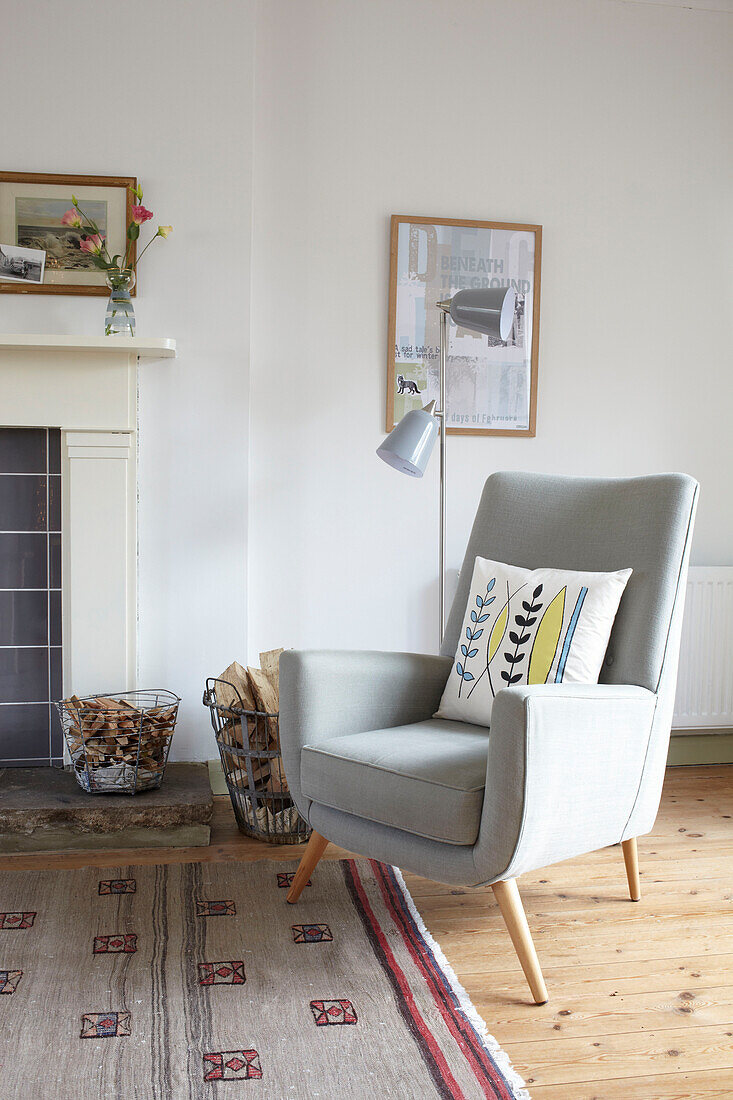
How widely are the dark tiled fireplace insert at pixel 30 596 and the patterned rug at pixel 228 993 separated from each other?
0.66 metres

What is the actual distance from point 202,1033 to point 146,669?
136cm

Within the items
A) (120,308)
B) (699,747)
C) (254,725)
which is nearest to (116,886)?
(254,725)

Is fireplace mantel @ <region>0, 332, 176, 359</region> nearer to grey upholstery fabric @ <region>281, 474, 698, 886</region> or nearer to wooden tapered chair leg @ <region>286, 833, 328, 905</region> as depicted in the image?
grey upholstery fabric @ <region>281, 474, 698, 886</region>

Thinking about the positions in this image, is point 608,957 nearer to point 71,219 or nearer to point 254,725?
point 254,725

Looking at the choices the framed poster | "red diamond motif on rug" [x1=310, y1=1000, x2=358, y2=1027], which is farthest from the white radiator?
"red diamond motif on rug" [x1=310, y1=1000, x2=358, y2=1027]

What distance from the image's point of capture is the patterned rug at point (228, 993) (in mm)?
1408

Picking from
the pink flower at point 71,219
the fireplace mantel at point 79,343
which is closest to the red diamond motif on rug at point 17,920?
the fireplace mantel at point 79,343

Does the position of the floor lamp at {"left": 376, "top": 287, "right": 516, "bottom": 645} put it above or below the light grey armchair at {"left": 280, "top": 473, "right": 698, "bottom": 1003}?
above

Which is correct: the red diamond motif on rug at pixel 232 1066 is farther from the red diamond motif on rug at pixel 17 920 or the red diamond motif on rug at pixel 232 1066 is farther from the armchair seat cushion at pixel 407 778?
the red diamond motif on rug at pixel 17 920

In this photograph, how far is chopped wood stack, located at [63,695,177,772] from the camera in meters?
2.43

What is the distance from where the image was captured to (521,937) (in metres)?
1.64

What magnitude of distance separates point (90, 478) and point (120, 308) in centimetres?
50

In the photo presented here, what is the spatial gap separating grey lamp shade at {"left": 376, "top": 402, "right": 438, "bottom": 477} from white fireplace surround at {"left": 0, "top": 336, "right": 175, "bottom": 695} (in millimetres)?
752

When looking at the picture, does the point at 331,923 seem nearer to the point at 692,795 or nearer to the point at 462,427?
the point at 692,795
